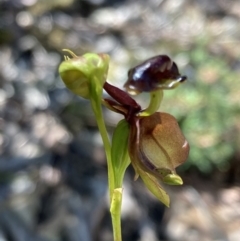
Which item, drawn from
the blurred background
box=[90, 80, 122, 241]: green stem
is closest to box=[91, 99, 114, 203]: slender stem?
box=[90, 80, 122, 241]: green stem

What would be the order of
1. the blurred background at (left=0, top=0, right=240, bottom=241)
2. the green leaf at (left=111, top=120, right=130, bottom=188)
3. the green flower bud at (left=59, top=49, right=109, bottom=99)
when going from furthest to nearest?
the blurred background at (left=0, top=0, right=240, bottom=241), the green leaf at (left=111, top=120, right=130, bottom=188), the green flower bud at (left=59, top=49, right=109, bottom=99)

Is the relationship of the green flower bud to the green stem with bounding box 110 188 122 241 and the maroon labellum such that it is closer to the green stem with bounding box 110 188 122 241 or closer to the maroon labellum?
the maroon labellum

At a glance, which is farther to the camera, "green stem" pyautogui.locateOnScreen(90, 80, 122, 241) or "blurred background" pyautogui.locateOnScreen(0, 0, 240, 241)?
"blurred background" pyautogui.locateOnScreen(0, 0, 240, 241)

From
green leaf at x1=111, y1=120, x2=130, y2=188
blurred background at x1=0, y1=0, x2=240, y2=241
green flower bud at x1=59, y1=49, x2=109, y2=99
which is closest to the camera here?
green flower bud at x1=59, y1=49, x2=109, y2=99

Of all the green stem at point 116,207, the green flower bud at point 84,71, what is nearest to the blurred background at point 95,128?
the green stem at point 116,207

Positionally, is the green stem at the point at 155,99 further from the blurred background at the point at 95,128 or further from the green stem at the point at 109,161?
the blurred background at the point at 95,128

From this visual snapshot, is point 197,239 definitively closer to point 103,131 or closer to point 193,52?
point 193,52

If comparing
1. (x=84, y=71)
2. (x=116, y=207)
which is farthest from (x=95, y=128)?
(x=84, y=71)
